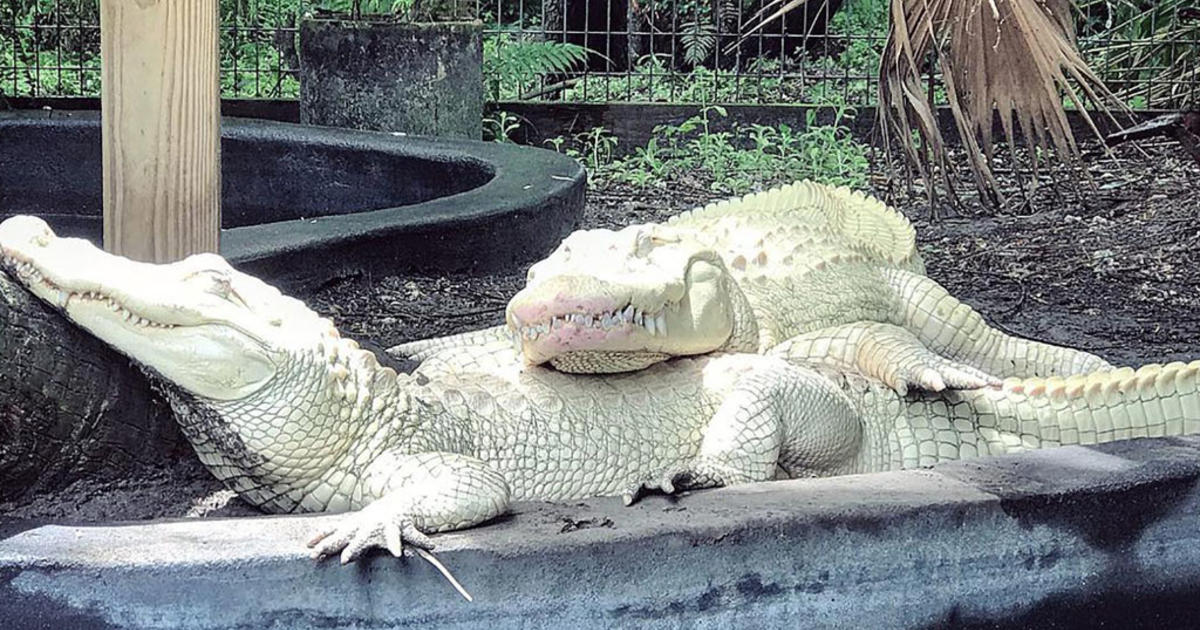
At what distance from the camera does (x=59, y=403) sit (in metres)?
1.98

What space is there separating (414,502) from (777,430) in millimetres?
733

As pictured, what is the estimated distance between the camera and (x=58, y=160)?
20.0 ft

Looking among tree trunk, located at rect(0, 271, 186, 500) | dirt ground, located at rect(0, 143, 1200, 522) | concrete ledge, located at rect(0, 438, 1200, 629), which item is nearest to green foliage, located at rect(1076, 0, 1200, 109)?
dirt ground, located at rect(0, 143, 1200, 522)

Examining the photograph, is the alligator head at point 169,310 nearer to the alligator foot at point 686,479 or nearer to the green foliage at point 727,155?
the alligator foot at point 686,479

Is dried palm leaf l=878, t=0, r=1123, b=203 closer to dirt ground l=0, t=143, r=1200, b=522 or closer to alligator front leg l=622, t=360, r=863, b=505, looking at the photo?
dirt ground l=0, t=143, r=1200, b=522

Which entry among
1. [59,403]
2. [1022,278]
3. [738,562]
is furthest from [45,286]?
[1022,278]

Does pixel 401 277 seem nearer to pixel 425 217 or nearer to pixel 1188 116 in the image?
pixel 425 217

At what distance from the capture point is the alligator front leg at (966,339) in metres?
3.35

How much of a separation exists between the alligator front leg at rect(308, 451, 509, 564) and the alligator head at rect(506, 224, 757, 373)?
0.93 ft

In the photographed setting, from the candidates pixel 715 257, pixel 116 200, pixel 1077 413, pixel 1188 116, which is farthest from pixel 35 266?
pixel 1188 116

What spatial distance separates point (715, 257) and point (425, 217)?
218 cm

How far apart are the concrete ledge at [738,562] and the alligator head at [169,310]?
336 millimetres

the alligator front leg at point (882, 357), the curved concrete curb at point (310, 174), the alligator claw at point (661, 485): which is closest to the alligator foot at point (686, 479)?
the alligator claw at point (661, 485)

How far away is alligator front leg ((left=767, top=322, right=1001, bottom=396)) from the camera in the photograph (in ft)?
8.96
